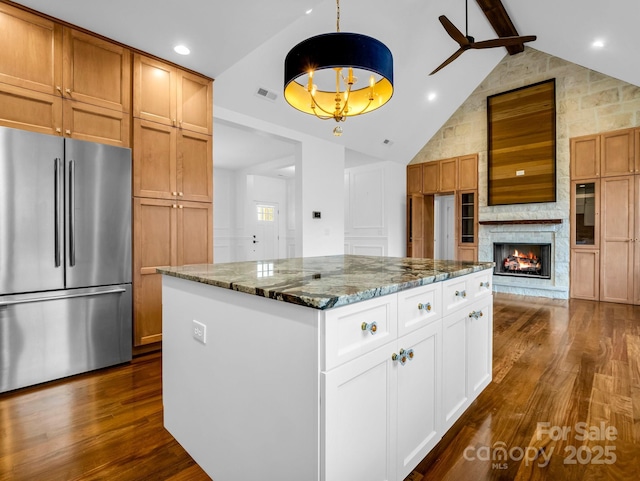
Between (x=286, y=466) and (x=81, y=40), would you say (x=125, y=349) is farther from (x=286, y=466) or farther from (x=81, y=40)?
(x=81, y=40)

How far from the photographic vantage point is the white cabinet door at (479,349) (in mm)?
1868

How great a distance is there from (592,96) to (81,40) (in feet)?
22.6

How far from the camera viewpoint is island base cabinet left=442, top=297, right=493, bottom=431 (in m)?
1.62

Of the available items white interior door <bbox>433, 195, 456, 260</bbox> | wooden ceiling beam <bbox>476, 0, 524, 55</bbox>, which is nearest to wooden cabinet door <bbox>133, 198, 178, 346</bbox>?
wooden ceiling beam <bbox>476, 0, 524, 55</bbox>

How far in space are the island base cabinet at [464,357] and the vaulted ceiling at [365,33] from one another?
8.54 ft

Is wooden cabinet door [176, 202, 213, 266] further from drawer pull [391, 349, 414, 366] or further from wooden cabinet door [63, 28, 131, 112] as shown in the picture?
drawer pull [391, 349, 414, 366]

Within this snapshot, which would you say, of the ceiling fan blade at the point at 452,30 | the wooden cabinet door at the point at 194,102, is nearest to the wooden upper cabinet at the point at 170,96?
the wooden cabinet door at the point at 194,102

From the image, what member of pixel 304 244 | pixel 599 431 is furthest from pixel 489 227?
pixel 599 431

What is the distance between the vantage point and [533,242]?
5.75 metres

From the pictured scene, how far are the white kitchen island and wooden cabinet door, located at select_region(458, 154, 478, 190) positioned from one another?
17.8 ft

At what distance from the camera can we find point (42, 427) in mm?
1769

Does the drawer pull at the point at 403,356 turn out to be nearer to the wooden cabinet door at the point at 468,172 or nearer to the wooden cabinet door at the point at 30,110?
the wooden cabinet door at the point at 30,110

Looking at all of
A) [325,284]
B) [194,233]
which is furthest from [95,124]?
[325,284]

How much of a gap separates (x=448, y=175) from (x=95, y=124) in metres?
6.19
